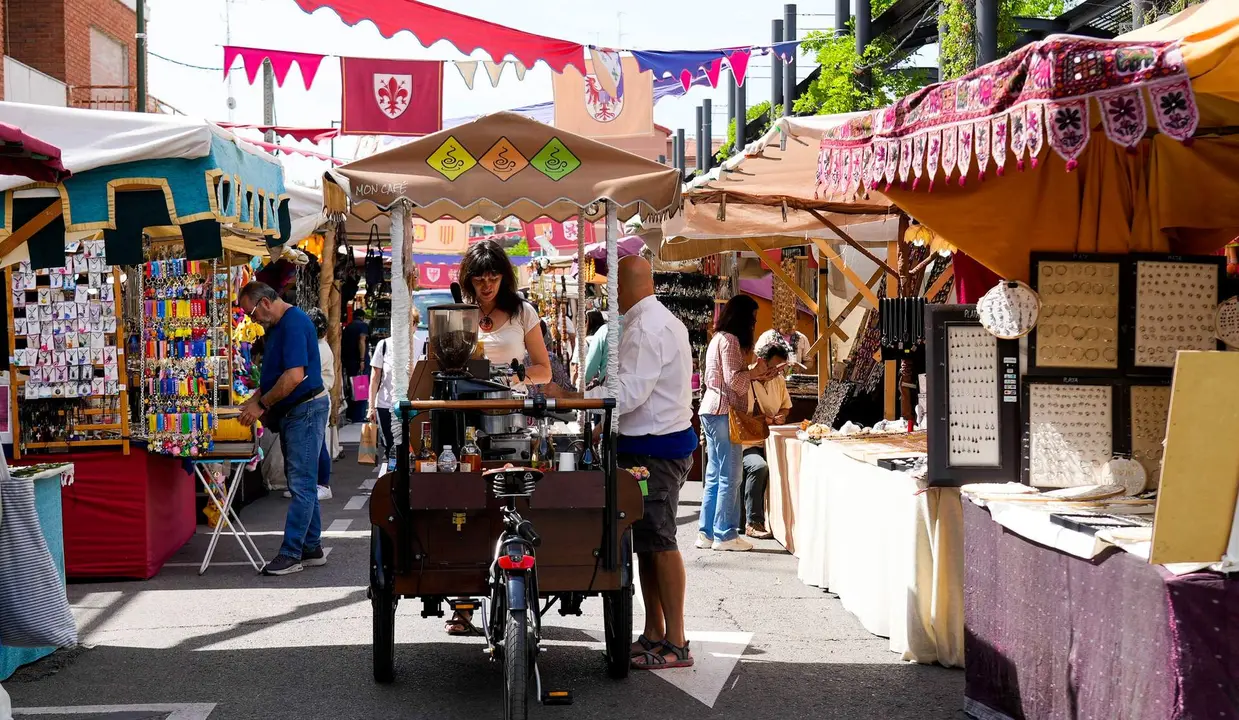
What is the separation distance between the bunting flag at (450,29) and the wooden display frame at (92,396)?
2520 millimetres

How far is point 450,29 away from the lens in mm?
9188

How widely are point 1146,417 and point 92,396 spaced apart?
6.84 metres

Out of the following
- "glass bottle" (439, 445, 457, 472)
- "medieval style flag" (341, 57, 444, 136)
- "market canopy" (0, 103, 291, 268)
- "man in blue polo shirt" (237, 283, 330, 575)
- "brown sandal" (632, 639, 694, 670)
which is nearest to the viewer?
"glass bottle" (439, 445, 457, 472)

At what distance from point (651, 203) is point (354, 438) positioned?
15.2 m

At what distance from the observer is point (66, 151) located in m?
6.97

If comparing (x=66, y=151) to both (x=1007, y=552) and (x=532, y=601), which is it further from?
(x=1007, y=552)

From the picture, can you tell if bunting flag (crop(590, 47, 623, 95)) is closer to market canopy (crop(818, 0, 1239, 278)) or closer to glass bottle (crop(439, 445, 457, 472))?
market canopy (crop(818, 0, 1239, 278))

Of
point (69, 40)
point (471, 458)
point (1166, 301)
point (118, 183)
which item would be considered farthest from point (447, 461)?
point (69, 40)

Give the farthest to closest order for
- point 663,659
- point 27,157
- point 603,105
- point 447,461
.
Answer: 1. point 603,105
2. point 663,659
3. point 447,461
4. point 27,157

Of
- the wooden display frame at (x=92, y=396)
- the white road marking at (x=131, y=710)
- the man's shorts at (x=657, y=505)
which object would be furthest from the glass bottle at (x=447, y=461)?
the wooden display frame at (x=92, y=396)

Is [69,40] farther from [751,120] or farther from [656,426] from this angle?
[656,426]

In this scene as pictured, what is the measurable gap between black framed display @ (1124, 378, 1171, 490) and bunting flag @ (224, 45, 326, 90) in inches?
309

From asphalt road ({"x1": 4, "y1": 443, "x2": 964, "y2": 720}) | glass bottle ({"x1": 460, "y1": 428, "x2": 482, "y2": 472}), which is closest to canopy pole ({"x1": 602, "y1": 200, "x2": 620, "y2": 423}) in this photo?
glass bottle ({"x1": 460, "y1": 428, "x2": 482, "y2": 472})

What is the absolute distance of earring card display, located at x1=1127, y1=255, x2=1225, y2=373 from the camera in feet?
18.8
